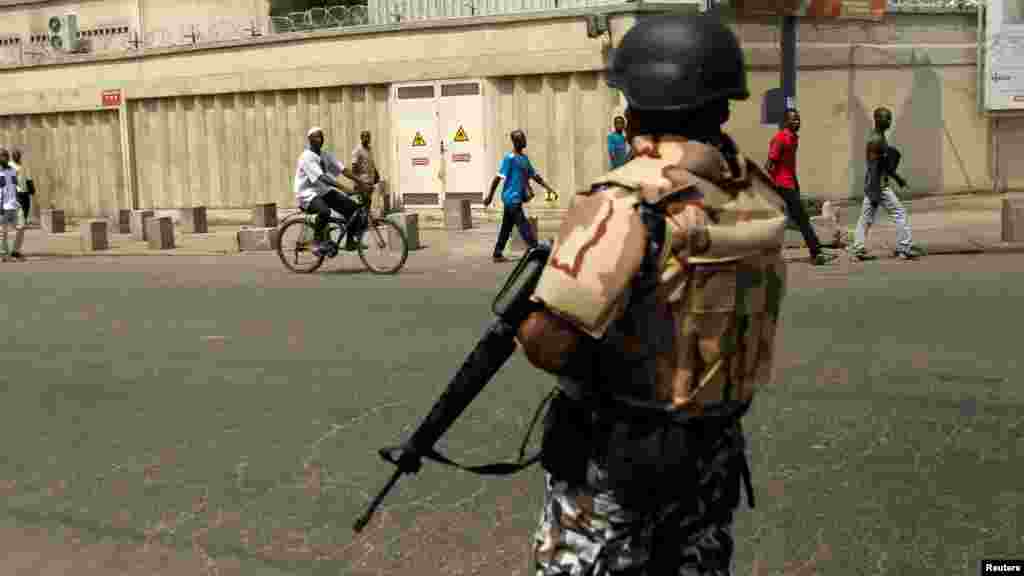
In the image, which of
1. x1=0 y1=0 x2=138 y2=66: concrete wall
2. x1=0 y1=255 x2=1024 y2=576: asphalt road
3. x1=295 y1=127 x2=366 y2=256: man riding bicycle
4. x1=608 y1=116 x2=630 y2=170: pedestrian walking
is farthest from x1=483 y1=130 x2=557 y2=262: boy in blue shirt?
x1=0 y1=0 x2=138 y2=66: concrete wall

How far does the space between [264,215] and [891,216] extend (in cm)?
988

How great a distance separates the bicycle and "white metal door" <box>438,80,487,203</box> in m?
6.52

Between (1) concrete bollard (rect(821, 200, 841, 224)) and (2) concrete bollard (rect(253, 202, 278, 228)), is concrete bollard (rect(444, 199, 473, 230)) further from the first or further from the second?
(1) concrete bollard (rect(821, 200, 841, 224))

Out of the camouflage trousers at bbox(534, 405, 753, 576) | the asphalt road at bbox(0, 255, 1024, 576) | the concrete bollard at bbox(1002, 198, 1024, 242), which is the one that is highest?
the camouflage trousers at bbox(534, 405, 753, 576)

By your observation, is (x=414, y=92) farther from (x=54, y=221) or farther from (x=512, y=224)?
(x=512, y=224)

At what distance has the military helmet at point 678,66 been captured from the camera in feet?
8.24

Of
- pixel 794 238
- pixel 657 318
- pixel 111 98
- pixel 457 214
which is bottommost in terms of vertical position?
pixel 794 238

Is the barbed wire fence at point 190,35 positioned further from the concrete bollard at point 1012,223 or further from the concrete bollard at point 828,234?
the concrete bollard at point 1012,223

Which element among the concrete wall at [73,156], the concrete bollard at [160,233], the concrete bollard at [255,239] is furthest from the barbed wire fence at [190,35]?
the concrete bollard at [255,239]

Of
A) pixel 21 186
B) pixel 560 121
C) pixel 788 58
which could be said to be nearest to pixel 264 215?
pixel 560 121

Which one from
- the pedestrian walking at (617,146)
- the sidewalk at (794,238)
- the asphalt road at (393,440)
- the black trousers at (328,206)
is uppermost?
the pedestrian walking at (617,146)

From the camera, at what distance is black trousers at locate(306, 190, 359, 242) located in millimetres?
14422

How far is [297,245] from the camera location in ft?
48.3

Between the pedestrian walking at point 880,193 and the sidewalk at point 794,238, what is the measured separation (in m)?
0.57
